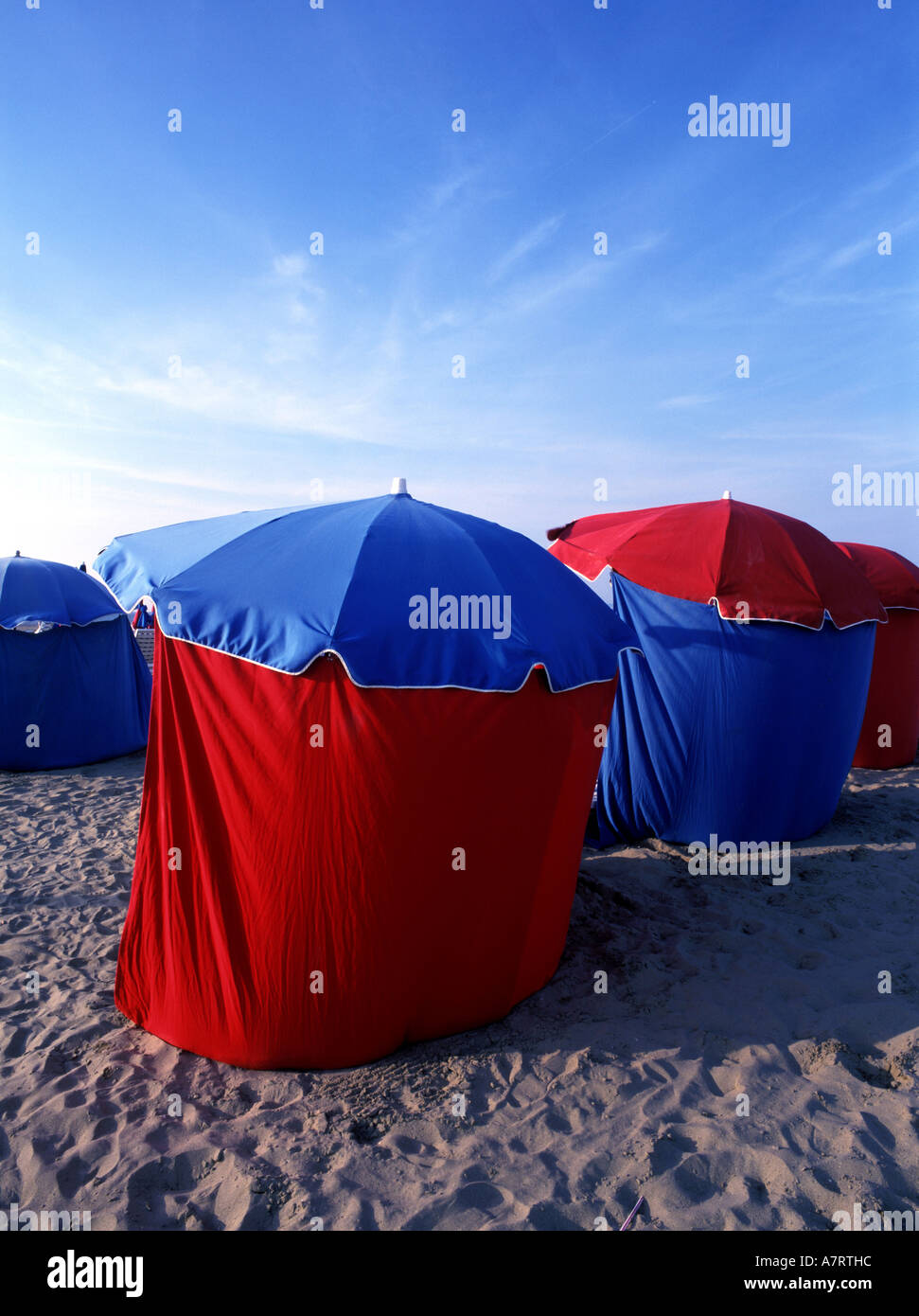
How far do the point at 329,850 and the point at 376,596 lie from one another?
3.78 feet

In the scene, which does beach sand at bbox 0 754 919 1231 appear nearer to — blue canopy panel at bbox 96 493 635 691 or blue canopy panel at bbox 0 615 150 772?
blue canopy panel at bbox 96 493 635 691

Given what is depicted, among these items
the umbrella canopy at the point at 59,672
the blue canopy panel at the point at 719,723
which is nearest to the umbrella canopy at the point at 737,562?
the blue canopy panel at the point at 719,723

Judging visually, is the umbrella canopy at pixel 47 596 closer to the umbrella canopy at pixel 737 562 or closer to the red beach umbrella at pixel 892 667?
the umbrella canopy at pixel 737 562

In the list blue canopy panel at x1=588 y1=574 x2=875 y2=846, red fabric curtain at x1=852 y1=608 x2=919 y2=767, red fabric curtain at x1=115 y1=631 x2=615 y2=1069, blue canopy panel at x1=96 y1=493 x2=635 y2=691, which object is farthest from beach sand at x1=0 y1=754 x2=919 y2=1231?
red fabric curtain at x1=852 y1=608 x2=919 y2=767

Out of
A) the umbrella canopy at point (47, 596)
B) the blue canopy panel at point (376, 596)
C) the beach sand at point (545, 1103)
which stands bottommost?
the beach sand at point (545, 1103)

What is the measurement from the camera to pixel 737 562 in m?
6.45

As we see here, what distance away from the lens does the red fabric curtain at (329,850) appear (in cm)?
327

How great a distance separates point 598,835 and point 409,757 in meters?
4.00

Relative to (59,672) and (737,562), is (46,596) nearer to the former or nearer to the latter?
(59,672)

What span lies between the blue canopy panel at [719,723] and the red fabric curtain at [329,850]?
3.02m

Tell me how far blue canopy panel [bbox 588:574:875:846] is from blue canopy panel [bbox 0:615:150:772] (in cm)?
672

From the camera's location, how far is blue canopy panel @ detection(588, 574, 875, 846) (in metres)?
6.33
